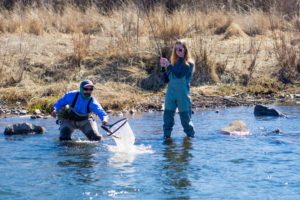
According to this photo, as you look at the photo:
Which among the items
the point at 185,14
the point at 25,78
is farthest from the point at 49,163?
the point at 185,14

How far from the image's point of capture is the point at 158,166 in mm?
10430

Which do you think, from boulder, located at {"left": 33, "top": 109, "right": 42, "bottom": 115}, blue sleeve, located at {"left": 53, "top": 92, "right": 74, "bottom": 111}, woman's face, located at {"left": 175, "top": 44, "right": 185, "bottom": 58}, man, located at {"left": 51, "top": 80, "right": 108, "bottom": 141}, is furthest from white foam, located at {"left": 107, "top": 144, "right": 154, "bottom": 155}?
boulder, located at {"left": 33, "top": 109, "right": 42, "bottom": 115}

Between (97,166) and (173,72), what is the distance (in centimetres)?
217

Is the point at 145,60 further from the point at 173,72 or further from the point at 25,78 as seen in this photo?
the point at 173,72

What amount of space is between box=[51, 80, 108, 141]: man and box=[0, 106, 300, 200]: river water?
Answer: 0.24 m

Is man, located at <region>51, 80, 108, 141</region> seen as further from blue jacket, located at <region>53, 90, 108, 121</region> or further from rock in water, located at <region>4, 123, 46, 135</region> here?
rock in water, located at <region>4, 123, 46, 135</region>

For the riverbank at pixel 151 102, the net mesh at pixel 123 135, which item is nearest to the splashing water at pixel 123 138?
the net mesh at pixel 123 135

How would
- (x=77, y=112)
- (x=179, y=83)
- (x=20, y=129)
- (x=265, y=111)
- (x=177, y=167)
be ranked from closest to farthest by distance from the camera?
(x=177, y=167) → (x=179, y=83) → (x=77, y=112) → (x=20, y=129) → (x=265, y=111)

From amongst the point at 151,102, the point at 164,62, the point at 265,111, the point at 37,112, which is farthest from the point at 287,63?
the point at 164,62

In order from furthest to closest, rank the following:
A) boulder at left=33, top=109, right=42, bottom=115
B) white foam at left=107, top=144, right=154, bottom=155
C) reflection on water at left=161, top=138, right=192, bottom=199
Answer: boulder at left=33, top=109, right=42, bottom=115
white foam at left=107, top=144, right=154, bottom=155
reflection on water at left=161, top=138, right=192, bottom=199

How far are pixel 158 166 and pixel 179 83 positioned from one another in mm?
1915

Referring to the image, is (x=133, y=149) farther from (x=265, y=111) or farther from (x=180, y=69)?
(x=265, y=111)

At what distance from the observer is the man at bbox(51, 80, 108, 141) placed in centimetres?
1217

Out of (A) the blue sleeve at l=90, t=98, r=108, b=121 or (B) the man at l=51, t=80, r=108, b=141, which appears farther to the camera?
(B) the man at l=51, t=80, r=108, b=141
